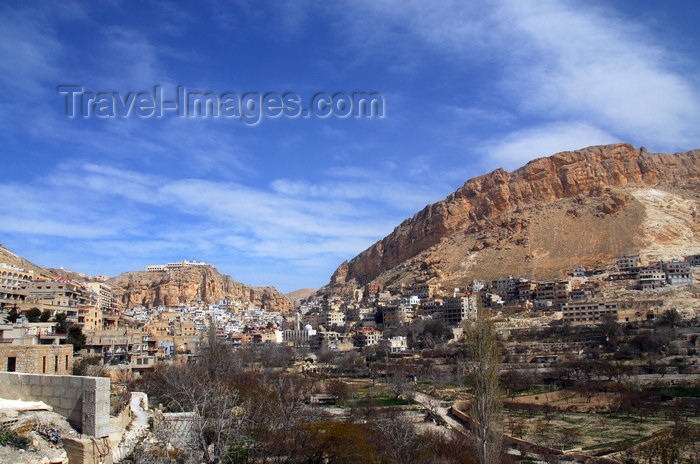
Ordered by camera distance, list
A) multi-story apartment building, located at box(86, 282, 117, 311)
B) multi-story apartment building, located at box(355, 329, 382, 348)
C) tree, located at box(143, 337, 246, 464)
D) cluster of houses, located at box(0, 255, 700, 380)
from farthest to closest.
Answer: multi-story apartment building, located at box(355, 329, 382, 348) → multi-story apartment building, located at box(86, 282, 117, 311) → cluster of houses, located at box(0, 255, 700, 380) → tree, located at box(143, 337, 246, 464)

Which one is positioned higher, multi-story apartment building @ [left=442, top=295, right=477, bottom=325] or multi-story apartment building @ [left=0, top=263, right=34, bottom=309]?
multi-story apartment building @ [left=0, top=263, right=34, bottom=309]

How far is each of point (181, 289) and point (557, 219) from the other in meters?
78.3

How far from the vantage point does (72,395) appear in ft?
26.7

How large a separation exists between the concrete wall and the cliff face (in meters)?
110

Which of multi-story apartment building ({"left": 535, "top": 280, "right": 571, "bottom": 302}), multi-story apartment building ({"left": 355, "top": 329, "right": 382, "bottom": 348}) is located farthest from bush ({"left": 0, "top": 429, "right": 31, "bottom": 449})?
multi-story apartment building ({"left": 535, "top": 280, "right": 571, "bottom": 302})

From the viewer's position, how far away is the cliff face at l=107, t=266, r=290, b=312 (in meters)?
124

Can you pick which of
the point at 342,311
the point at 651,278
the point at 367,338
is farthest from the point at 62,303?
the point at 651,278

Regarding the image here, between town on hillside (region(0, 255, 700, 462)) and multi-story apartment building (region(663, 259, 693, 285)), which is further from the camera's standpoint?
multi-story apartment building (region(663, 259, 693, 285))

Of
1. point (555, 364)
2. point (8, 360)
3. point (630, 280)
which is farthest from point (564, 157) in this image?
point (8, 360)

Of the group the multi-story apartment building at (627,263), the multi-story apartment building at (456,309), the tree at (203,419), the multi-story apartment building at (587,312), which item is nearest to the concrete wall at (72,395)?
the tree at (203,419)

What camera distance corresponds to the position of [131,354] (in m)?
34.4

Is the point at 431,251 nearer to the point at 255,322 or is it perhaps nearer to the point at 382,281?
the point at 382,281

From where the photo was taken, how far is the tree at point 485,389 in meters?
17.7

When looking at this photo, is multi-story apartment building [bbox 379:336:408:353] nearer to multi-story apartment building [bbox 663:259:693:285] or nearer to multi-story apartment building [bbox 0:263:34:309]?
multi-story apartment building [bbox 663:259:693:285]
